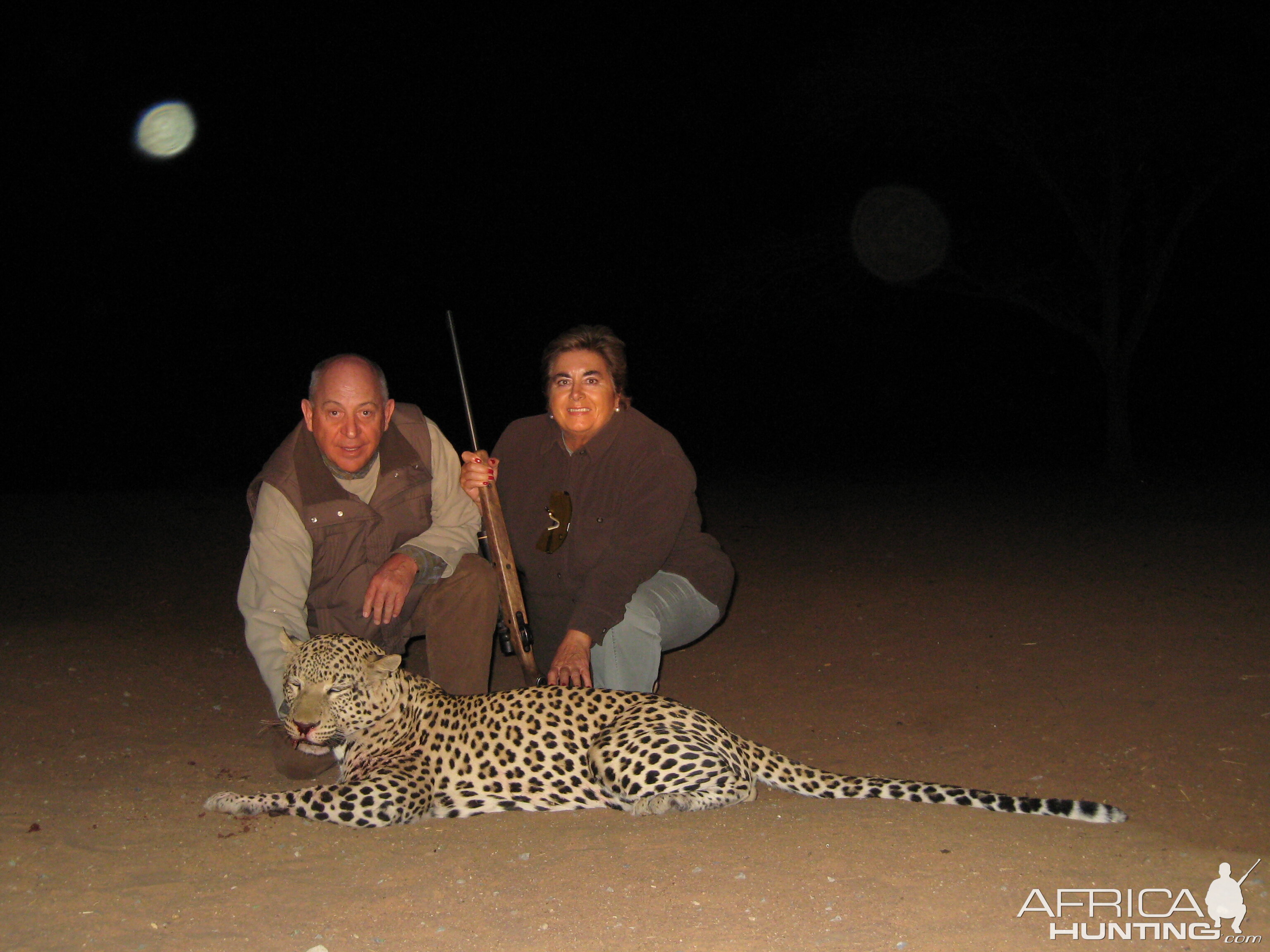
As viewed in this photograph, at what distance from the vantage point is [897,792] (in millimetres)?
3803

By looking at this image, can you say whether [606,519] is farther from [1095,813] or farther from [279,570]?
[1095,813]

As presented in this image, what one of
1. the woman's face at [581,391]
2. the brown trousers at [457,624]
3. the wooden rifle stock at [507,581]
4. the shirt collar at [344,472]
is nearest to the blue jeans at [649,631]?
the wooden rifle stock at [507,581]

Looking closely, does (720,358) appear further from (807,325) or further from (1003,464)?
(1003,464)

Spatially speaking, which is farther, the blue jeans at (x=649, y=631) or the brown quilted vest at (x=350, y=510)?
the blue jeans at (x=649, y=631)

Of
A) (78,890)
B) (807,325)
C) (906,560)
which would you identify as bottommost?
(78,890)

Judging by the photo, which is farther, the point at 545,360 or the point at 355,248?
the point at 355,248

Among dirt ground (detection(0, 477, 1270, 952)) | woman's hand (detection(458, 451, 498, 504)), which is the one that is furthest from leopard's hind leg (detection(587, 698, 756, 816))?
woman's hand (detection(458, 451, 498, 504))

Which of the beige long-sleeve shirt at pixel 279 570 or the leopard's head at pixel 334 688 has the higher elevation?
the beige long-sleeve shirt at pixel 279 570

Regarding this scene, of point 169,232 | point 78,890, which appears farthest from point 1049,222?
point 169,232

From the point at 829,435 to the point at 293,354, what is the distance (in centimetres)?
1756

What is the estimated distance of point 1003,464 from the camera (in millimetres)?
18406

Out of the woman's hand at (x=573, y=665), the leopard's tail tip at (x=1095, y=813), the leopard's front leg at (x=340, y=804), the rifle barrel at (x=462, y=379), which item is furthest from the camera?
the rifle barrel at (x=462, y=379)

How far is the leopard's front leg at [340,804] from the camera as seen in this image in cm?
369

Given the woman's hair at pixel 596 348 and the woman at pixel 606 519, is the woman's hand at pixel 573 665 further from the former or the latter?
the woman's hair at pixel 596 348
